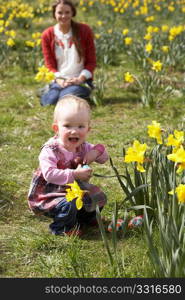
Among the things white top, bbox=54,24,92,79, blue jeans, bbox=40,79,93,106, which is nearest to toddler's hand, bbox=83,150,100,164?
blue jeans, bbox=40,79,93,106

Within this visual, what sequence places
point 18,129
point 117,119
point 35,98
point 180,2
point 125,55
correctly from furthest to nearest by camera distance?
point 180,2 < point 125,55 < point 35,98 < point 117,119 < point 18,129

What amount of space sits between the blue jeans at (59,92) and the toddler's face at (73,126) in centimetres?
265

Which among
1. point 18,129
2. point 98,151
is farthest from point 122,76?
point 98,151

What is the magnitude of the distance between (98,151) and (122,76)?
3.80m

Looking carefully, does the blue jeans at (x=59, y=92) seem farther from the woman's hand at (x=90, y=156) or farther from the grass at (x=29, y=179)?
the woman's hand at (x=90, y=156)

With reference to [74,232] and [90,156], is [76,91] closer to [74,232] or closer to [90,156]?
[90,156]

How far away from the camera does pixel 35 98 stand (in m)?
6.27

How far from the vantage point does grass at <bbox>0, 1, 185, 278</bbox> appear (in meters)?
2.62

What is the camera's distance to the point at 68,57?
592cm

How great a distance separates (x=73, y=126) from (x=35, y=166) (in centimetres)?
130

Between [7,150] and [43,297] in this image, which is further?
[7,150]

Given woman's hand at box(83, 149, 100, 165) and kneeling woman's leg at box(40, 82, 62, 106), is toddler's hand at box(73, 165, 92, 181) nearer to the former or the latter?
woman's hand at box(83, 149, 100, 165)

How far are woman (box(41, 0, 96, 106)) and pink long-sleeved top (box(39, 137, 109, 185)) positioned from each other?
262 cm

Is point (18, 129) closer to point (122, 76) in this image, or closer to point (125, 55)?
point (122, 76)
